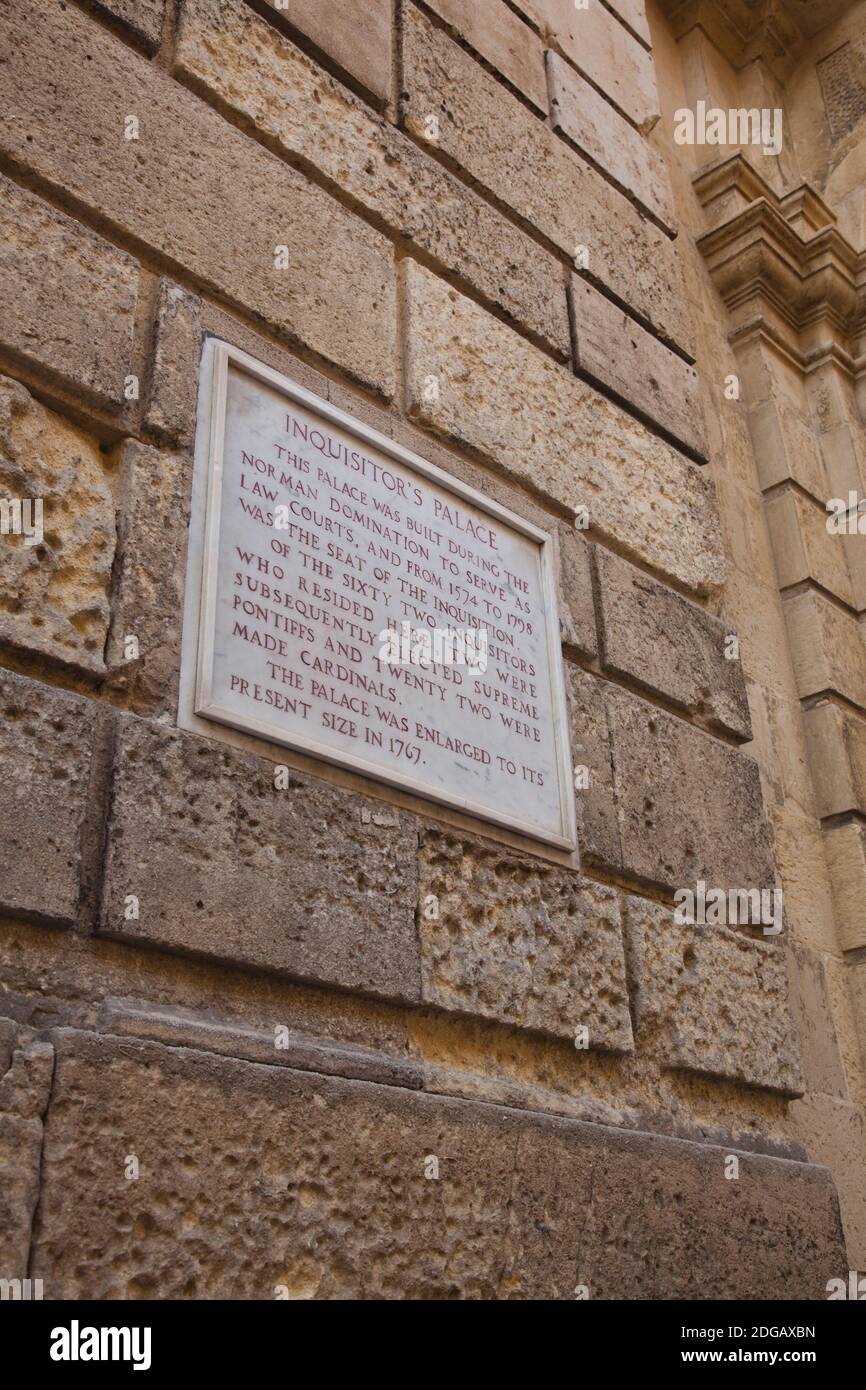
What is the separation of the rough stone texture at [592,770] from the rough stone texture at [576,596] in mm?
86

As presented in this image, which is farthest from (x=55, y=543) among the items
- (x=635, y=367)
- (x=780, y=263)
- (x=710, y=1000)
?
(x=780, y=263)

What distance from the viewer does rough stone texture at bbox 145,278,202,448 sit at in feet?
8.06

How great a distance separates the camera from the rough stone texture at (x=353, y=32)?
324 cm

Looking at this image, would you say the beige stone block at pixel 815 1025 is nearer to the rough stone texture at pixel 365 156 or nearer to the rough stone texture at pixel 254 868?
the rough stone texture at pixel 254 868

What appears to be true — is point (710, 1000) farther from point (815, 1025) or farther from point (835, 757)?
point (835, 757)

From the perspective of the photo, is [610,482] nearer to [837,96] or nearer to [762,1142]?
[762,1142]

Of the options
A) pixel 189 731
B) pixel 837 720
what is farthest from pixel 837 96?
pixel 189 731

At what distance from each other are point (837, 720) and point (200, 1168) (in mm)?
3027

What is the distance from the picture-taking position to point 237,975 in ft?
6.97

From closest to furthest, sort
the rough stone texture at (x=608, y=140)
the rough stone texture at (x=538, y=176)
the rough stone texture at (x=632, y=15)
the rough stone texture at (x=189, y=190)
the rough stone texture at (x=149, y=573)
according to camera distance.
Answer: the rough stone texture at (x=149, y=573), the rough stone texture at (x=189, y=190), the rough stone texture at (x=538, y=176), the rough stone texture at (x=608, y=140), the rough stone texture at (x=632, y=15)

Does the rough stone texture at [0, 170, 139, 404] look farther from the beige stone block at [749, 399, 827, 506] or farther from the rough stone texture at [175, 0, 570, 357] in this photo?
the beige stone block at [749, 399, 827, 506]

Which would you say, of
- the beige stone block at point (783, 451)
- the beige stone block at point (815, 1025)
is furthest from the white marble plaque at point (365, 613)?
the beige stone block at point (783, 451)

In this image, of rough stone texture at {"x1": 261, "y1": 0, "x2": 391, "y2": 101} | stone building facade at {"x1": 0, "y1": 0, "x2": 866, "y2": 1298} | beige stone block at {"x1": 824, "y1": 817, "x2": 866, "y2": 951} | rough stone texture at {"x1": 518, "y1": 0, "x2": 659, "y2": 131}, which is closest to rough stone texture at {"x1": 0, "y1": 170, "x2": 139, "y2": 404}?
stone building facade at {"x1": 0, "y1": 0, "x2": 866, "y2": 1298}

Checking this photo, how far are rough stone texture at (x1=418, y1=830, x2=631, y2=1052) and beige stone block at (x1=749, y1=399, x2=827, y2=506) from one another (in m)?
2.53
